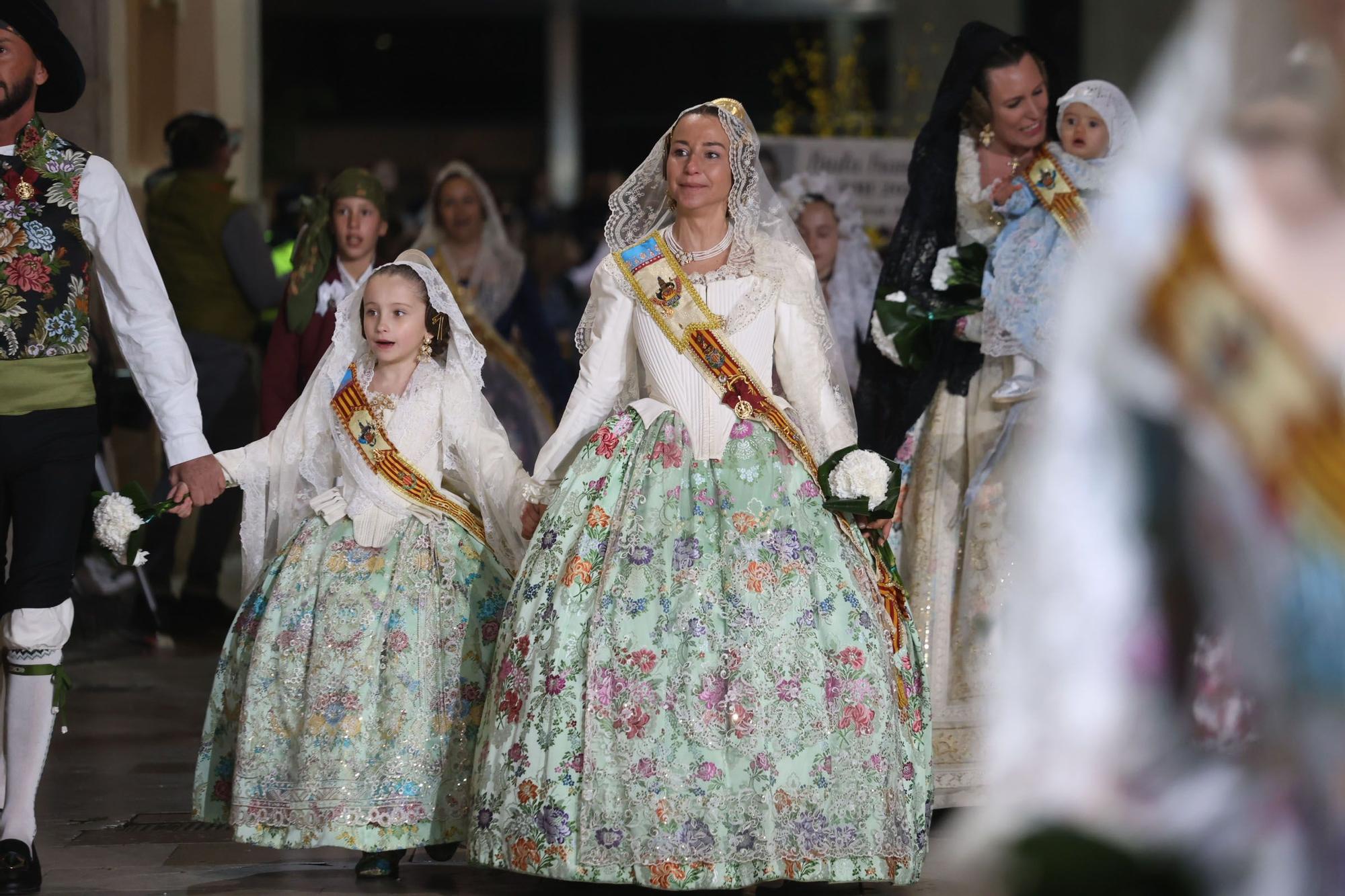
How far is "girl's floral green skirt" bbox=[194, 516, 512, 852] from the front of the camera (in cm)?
471

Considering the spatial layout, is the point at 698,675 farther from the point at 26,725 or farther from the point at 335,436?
the point at 26,725

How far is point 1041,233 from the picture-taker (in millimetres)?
5789

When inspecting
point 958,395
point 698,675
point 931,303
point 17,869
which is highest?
point 931,303

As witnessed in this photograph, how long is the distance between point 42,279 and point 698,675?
196 cm

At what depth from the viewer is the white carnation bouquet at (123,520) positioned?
4.88 m

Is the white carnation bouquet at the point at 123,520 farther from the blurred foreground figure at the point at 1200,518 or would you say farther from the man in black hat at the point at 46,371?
the blurred foreground figure at the point at 1200,518

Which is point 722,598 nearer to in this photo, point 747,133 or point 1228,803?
point 747,133

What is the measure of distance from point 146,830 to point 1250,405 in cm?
451

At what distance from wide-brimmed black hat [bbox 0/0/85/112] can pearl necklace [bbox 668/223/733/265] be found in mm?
1681

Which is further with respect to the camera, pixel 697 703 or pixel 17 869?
pixel 17 869

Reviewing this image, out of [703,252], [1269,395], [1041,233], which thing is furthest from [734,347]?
[1269,395]

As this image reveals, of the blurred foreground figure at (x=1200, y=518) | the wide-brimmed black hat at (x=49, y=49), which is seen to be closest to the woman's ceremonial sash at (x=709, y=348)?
the wide-brimmed black hat at (x=49, y=49)

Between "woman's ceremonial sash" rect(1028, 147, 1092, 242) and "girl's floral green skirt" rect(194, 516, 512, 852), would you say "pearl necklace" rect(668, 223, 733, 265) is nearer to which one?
"girl's floral green skirt" rect(194, 516, 512, 852)

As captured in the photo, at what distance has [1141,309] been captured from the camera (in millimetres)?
1771
